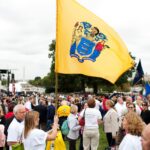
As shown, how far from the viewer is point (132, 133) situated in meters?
5.30

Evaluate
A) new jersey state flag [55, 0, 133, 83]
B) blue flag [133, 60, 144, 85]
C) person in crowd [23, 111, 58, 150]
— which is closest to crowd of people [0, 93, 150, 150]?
person in crowd [23, 111, 58, 150]

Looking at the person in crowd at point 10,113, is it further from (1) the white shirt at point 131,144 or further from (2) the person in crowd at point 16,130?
(1) the white shirt at point 131,144

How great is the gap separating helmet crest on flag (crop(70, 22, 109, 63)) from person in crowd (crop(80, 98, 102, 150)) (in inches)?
114

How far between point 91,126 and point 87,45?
3.38 metres

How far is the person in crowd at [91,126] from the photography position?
1020 cm

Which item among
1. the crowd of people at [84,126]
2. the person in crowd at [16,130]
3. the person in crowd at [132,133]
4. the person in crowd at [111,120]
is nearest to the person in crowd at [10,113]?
the crowd of people at [84,126]

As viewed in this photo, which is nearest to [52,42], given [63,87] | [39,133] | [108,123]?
[63,87]

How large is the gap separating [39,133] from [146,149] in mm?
2986

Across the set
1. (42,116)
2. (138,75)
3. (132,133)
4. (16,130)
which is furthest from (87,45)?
(138,75)

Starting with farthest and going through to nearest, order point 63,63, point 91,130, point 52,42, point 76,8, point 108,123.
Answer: point 52,42 → point 108,123 → point 91,130 → point 76,8 → point 63,63

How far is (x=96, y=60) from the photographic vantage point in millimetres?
7340

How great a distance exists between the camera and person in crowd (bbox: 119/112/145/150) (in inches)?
200

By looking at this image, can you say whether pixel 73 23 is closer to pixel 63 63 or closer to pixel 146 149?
pixel 63 63

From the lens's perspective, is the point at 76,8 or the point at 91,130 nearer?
the point at 76,8
